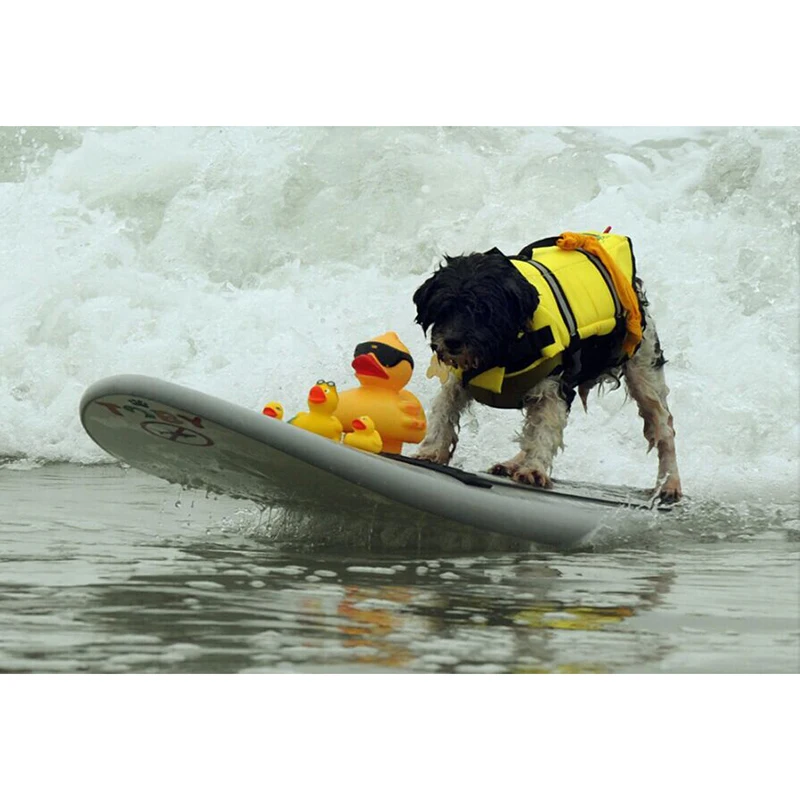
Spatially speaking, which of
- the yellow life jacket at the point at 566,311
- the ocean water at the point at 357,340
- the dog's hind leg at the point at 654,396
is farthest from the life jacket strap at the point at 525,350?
the dog's hind leg at the point at 654,396

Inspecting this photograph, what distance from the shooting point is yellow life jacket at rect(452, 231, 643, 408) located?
520 centimetres

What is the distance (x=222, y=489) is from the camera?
528 centimetres

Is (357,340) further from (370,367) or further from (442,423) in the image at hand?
(370,367)

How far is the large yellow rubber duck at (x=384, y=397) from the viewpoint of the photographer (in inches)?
206

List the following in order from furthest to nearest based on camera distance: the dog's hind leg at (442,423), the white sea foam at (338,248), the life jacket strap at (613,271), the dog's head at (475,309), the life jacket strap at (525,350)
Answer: the white sea foam at (338,248), the life jacket strap at (613,271), the dog's hind leg at (442,423), the life jacket strap at (525,350), the dog's head at (475,309)

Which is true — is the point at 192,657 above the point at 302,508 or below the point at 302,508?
below

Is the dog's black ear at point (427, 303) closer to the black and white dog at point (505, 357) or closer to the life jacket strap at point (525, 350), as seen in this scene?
the black and white dog at point (505, 357)

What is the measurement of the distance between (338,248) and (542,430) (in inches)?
202

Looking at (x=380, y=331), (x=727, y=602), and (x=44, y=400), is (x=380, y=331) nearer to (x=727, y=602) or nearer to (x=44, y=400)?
(x=44, y=400)

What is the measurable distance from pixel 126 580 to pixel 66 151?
20.7 feet

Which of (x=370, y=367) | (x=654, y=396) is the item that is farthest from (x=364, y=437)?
(x=654, y=396)

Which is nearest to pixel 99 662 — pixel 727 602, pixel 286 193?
pixel 727 602

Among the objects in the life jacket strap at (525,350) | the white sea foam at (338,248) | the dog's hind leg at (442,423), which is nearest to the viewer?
the life jacket strap at (525,350)

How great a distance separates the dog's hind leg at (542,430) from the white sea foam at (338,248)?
2508mm
